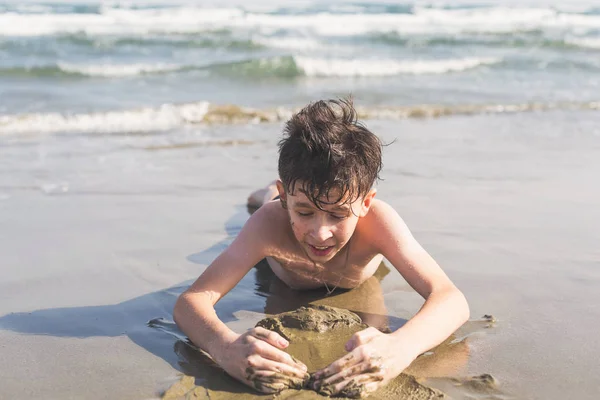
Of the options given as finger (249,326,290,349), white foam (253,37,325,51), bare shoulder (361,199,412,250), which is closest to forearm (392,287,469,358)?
bare shoulder (361,199,412,250)

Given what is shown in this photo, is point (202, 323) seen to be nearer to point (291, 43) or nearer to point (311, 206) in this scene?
point (311, 206)

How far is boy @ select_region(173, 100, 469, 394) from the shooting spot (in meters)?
2.69

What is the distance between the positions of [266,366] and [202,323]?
0.53m

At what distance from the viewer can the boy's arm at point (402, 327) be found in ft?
8.66

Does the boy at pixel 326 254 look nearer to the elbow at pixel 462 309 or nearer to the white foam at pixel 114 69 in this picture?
the elbow at pixel 462 309

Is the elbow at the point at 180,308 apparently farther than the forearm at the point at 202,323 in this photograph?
Yes

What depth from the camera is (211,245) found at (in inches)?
189

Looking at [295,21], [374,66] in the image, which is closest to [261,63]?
[374,66]

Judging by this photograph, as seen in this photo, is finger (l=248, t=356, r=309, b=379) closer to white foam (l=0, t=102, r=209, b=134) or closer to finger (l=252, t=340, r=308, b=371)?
finger (l=252, t=340, r=308, b=371)

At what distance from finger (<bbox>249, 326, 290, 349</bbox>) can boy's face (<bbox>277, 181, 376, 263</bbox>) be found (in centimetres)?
56

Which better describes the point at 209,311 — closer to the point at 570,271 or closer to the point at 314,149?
the point at 314,149

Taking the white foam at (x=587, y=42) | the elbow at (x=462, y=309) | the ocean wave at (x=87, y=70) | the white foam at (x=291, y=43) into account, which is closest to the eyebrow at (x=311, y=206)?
the elbow at (x=462, y=309)

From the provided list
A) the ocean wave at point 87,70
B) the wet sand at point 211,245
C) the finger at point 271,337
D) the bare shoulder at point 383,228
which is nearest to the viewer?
the finger at point 271,337

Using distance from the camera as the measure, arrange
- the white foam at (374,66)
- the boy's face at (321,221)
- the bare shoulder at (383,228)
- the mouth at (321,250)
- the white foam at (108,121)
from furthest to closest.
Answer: the white foam at (374,66), the white foam at (108,121), the bare shoulder at (383,228), the mouth at (321,250), the boy's face at (321,221)
